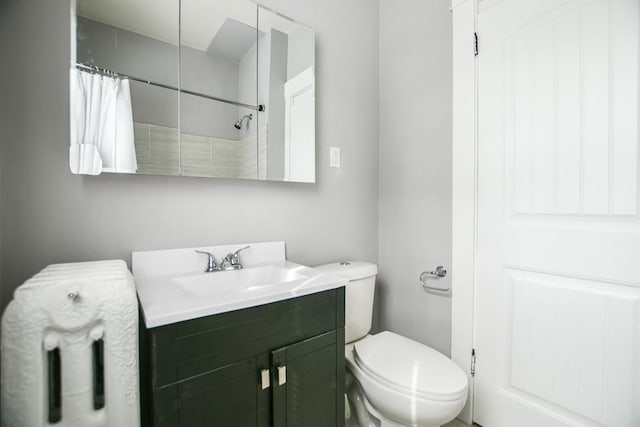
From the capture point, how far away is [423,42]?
169 centimetres

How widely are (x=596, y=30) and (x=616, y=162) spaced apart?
0.50 meters

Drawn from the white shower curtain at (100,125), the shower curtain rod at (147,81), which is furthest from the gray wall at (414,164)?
the white shower curtain at (100,125)

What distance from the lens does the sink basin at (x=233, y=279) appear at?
45.5 inches

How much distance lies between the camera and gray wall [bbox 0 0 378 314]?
97 cm

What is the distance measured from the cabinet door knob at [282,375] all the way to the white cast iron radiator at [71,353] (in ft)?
1.32

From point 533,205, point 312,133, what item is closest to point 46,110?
point 312,133

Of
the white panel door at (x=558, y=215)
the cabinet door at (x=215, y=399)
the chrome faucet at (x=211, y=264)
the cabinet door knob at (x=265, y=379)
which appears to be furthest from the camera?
the chrome faucet at (x=211, y=264)

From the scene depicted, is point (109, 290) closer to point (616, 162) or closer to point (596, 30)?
point (616, 162)

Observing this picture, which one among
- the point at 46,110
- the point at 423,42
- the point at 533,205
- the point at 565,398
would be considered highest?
the point at 423,42

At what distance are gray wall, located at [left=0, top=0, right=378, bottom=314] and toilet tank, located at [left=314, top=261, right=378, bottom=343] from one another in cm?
22

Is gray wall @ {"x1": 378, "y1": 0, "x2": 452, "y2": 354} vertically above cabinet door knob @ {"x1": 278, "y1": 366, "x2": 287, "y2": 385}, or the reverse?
gray wall @ {"x1": 378, "y1": 0, "x2": 452, "y2": 354}

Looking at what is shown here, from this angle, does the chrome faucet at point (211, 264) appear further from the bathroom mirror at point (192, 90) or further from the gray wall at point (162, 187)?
the bathroom mirror at point (192, 90)

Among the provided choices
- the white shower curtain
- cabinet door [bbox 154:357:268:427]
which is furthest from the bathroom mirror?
cabinet door [bbox 154:357:268:427]

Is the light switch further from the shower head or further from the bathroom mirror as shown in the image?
the shower head
